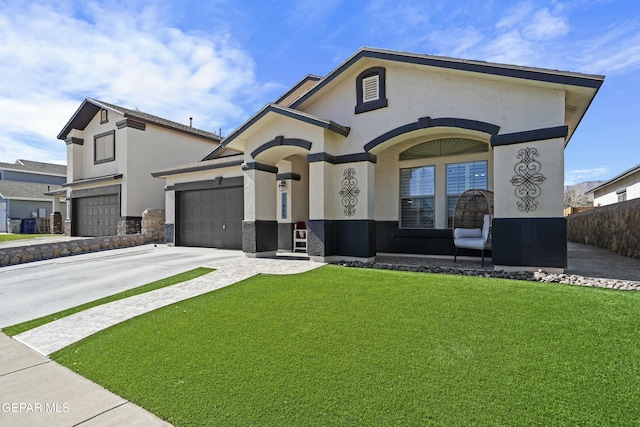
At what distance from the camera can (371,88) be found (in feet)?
29.5

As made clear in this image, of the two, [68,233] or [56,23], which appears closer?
[56,23]

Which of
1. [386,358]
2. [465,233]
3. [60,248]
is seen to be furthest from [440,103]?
[60,248]

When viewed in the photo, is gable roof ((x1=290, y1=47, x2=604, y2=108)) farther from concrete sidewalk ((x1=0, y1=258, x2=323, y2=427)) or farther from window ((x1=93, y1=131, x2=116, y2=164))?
window ((x1=93, y1=131, x2=116, y2=164))

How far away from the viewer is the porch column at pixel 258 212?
10086mm

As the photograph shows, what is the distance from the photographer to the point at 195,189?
47.4 ft

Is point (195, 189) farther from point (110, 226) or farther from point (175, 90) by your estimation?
point (110, 226)

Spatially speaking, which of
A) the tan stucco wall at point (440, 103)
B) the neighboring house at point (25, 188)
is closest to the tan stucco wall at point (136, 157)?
the tan stucco wall at point (440, 103)

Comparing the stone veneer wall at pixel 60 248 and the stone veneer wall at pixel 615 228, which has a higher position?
the stone veneer wall at pixel 615 228

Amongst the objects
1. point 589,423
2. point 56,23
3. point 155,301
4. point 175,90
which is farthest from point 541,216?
point 175,90

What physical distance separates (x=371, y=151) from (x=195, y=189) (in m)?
9.00

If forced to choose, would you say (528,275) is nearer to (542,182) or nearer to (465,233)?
(542,182)

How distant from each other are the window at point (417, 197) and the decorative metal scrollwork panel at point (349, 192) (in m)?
2.35

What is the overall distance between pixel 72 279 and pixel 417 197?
9821 mm

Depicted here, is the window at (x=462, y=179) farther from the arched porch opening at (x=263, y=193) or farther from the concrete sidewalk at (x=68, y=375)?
the arched porch opening at (x=263, y=193)
